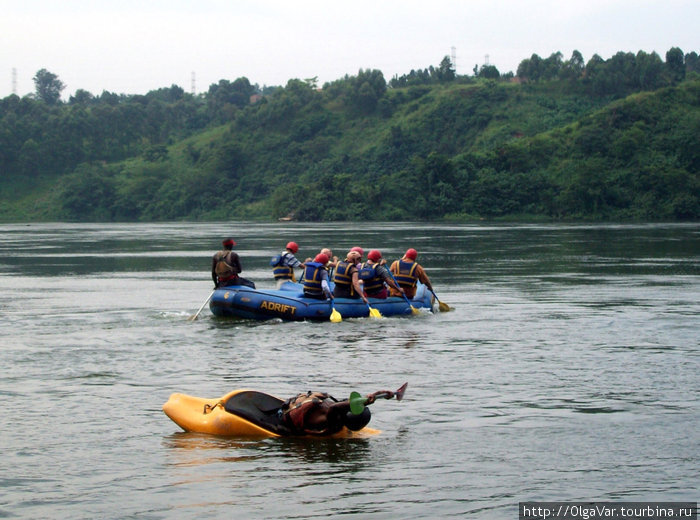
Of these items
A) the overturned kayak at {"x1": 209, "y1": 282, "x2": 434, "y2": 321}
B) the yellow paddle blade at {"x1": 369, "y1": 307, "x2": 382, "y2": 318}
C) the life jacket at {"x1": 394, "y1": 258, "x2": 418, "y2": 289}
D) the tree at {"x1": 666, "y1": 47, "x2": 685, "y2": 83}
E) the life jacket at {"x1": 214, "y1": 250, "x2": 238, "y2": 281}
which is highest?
the tree at {"x1": 666, "y1": 47, "x2": 685, "y2": 83}

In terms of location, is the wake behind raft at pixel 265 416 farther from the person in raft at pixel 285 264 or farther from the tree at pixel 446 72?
the tree at pixel 446 72

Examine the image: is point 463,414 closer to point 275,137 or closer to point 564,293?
point 564,293

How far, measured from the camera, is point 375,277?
21.3 meters

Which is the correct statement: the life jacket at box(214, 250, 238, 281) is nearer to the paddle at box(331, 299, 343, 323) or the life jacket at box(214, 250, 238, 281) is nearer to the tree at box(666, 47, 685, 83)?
the paddle at box(331, 299, 343, 323)

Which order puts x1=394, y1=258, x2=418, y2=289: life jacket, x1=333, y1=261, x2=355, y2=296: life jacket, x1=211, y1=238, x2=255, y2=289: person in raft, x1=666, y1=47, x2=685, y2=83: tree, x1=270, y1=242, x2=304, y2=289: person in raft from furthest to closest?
x1=666, y1=47, x2=685, y2=83: tree
x1=394, y1=258, x2=418, y2=289: life jacket
x1=270, y1=242, x2=304, y2=289: person in raft
x1=211, y1=238, x2=255, y2=289: person in raft
x1=333, y1=261, x2=355, y2=296: life jacket

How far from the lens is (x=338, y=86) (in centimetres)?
15338

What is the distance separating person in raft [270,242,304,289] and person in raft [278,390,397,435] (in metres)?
A: 11.1

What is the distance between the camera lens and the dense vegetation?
333 feet

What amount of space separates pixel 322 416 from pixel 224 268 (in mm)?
10492

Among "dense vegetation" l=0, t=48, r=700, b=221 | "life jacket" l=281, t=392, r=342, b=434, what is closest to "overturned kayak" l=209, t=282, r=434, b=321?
"life jacket" l=281, t=392, r=342, b=434

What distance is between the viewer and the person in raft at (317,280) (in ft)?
66.2

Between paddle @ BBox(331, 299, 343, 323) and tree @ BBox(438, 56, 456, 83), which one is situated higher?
tree @ BBox(438, 56, 456, 83)

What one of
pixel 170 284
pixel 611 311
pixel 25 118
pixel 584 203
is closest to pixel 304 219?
pixel 584 203

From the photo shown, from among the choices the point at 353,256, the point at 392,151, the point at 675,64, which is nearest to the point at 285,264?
the point at 353,256
